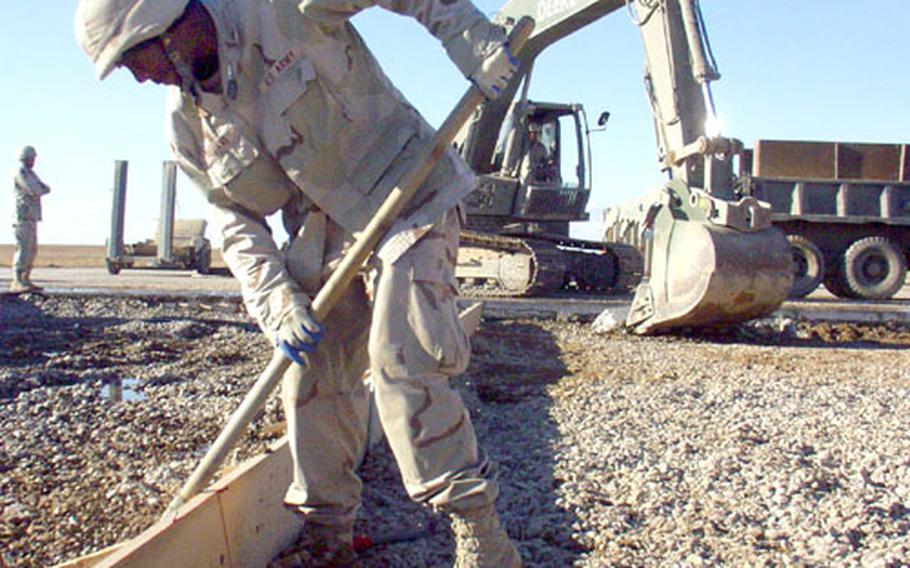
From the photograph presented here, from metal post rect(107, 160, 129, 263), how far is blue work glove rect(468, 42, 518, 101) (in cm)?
1501

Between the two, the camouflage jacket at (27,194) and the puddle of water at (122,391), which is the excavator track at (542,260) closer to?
the camouflage jacket at (27,194)

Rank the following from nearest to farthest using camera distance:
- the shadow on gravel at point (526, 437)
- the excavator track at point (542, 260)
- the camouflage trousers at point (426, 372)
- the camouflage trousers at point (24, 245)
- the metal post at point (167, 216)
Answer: the camouflage trousers at point (426, 372) → the shadow on gravel at point (526, 437) → the camouflage trousers at point (24, 245) → the excavator track at point (542, 260) → the metal post at point (167, 216)

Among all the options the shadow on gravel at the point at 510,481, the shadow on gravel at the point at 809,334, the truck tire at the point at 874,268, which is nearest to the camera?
the shadow on gravel at the point at 510,481

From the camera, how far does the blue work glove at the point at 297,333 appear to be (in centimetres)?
231

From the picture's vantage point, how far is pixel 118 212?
16.4 m

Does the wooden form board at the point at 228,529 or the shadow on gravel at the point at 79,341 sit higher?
the wooden form board at the point at 228,529

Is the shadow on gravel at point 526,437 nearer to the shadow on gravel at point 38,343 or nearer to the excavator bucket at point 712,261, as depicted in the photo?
the excavator bucket at point 712,261

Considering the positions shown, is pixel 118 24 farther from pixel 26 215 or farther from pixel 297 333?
pixel 26 215

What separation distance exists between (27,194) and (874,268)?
39.2 ft

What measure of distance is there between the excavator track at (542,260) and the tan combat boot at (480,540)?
29.8 ft

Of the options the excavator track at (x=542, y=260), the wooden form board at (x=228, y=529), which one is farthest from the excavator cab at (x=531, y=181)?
the wooden form board at (x=228, y=529)

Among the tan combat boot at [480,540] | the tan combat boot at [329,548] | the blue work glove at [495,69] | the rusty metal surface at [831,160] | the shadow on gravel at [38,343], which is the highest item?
the rusty metal surface at [831,160]

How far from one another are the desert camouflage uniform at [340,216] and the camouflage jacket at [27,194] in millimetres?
9514

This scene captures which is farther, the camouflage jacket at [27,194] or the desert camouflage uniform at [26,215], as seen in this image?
the camouflage jacket at [27,194]
